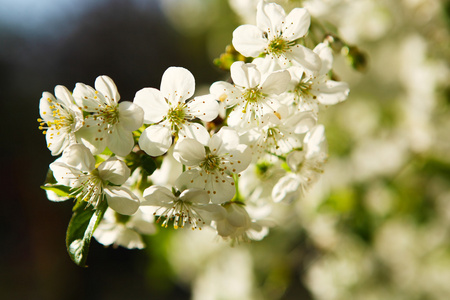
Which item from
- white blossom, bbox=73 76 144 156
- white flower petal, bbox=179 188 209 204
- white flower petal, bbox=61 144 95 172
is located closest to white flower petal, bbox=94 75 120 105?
white blossom, bbox=73 76 144 156

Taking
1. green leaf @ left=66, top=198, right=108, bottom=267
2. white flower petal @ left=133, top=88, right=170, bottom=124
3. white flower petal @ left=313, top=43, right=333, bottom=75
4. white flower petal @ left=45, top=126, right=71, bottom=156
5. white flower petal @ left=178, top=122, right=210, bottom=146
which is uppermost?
white flower petal @ left=313, top=43, right=333, bottom=75

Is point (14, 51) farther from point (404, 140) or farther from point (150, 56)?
point (404, 140)

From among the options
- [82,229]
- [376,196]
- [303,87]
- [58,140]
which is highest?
[376,196]

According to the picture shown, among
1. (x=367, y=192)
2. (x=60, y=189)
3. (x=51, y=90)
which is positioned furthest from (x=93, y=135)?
(x=51, y=90)

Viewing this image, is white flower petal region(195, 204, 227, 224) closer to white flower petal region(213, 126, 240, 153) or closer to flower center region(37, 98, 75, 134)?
white flower petal region(213, 126, 240, 153)

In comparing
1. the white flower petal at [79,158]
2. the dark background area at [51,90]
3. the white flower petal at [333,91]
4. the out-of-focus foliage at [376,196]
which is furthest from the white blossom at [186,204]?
the dark background area at [51,90]

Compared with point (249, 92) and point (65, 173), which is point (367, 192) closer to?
point (249, 92)
